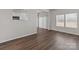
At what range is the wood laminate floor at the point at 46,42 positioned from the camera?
1.26 meters

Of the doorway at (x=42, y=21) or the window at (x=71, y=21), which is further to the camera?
the doorway at (x=42, y=21)

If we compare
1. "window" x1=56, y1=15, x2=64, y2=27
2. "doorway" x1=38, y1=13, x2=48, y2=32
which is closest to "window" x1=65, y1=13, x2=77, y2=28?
"window" x1=56, y1=15, x2=64, y2=27

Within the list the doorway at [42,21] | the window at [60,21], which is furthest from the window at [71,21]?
the doorway at [42,21]

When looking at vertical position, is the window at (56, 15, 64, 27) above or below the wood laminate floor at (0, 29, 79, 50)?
above

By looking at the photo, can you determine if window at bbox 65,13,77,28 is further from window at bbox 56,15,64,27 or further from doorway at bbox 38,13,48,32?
doorway at bbox 38,13,48,32

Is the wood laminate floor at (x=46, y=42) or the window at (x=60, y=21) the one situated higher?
the window at (x=60, y=21)

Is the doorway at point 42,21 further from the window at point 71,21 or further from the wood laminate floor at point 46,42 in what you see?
the window at point 71,21

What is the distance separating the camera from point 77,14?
1.26 m

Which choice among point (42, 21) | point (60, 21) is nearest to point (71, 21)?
point (60, 21)

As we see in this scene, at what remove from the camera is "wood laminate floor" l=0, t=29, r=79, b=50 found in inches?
49.5
